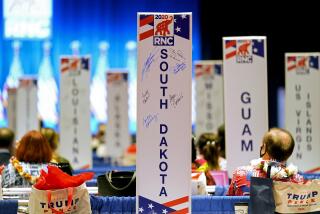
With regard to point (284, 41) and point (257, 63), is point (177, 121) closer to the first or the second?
point (257, 63)

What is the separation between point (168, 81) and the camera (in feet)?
15.0

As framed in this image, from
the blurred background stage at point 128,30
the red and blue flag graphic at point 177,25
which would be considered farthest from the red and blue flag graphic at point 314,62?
the blurred background stage at point 128,30

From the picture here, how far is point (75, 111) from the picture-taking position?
9.97 meters

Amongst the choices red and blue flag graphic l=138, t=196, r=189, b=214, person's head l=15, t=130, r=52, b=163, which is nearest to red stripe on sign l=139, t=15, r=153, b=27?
red and blue flag graphic l=138, t=196, r=189, b=214

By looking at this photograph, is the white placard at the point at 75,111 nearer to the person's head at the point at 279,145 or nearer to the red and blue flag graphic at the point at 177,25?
the person's head at the point at 279,145

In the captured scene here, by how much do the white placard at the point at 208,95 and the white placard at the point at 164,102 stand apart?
7.64 m

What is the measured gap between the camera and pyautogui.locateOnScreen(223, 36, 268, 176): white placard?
22.2 ft

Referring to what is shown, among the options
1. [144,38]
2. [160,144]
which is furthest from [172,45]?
[160,144]

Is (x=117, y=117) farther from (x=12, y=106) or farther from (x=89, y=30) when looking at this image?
(x=89, y=30)

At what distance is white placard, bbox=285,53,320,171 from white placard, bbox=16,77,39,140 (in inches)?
170

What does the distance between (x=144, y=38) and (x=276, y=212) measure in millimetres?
1255

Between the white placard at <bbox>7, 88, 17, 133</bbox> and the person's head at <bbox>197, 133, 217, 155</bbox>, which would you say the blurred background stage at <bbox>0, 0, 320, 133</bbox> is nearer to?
the white placard at <bbox>7, 88, 17, 133</bbox>

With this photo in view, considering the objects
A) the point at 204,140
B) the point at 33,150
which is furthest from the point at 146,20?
the point at 204,140
